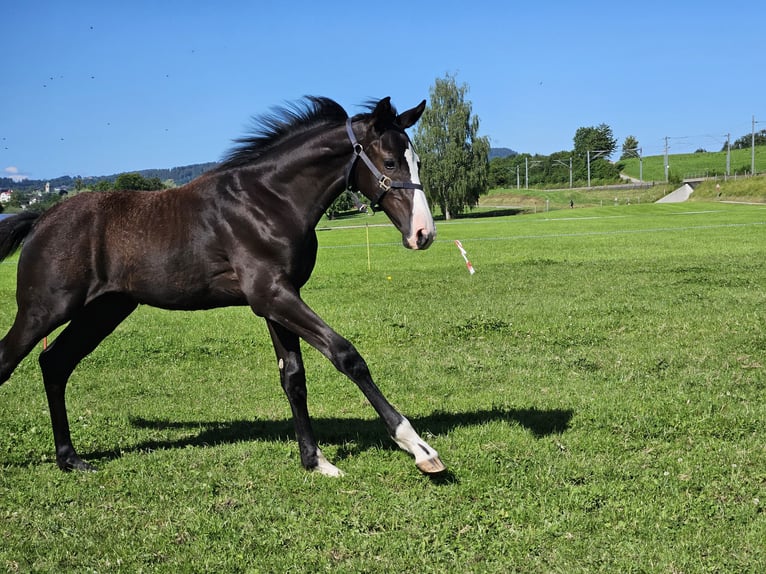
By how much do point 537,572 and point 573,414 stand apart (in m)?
3.11

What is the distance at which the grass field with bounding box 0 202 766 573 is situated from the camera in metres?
4.54

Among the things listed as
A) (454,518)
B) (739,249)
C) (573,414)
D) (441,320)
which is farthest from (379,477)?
(739,249)

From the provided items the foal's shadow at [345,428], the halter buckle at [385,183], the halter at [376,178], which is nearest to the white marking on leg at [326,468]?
the foal's shadow at [345,428]

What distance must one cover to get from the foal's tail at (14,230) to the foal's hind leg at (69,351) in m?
0.88

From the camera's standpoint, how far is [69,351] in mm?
6820

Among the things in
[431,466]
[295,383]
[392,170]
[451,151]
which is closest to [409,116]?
[392,170]

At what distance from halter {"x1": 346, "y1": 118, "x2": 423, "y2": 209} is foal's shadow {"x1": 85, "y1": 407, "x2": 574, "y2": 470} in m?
2.25

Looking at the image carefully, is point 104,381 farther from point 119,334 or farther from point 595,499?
point 595,499

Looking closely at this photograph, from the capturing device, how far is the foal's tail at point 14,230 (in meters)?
6.61

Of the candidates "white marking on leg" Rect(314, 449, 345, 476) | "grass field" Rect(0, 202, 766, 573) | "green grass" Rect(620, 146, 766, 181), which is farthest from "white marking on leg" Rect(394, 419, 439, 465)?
"green grass" Rect(620, 146, 766, 181)

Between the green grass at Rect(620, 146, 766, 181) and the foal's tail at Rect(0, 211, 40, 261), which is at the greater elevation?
the green grass at Rect(620, 146, 766, 181)

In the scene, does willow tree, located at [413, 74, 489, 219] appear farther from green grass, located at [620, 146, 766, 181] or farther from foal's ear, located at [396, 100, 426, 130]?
foal's ear, located at [396, 100, 426, 130]

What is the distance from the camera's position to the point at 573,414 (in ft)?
23.3

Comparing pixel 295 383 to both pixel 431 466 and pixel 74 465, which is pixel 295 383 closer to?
pixel 431 466
